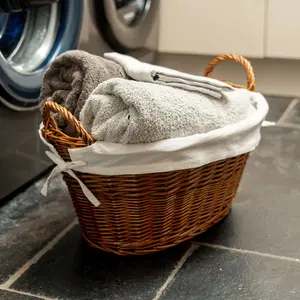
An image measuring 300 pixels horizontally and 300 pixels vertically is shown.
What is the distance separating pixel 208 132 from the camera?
3.28 ft

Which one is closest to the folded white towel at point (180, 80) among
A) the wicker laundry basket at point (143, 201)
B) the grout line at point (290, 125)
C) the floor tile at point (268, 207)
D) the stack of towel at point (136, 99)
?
the stack of towel at point (136, 99)

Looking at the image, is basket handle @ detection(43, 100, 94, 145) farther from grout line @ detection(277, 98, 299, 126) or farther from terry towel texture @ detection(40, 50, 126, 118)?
grout line @ detection(277, 98, 299, 126)

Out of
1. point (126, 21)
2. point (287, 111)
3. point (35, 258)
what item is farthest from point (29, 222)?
point (287, 111)

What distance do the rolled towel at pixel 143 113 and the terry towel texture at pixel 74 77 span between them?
0.22ft

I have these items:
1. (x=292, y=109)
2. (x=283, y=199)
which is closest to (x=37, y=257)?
(x=283, y=199)

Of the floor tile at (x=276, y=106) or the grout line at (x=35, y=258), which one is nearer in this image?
the grout line at (x=35, y=258)

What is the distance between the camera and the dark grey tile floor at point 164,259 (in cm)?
97

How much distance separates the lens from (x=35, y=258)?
3.53 feet

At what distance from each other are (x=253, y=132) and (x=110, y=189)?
313 millimetres

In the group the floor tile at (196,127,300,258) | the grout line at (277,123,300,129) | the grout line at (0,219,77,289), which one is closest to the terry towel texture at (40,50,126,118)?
the grout line at (0,219,77,289)

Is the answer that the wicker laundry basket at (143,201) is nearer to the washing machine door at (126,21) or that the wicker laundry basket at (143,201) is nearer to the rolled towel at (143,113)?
the rolled towel at (143,113)

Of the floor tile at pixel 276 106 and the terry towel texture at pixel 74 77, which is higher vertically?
the terry towel texture at pixel 74 77

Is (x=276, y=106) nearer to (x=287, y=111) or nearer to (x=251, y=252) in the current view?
(x=287, y=111)

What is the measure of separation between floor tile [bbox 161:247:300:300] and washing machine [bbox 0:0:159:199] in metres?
0.48
